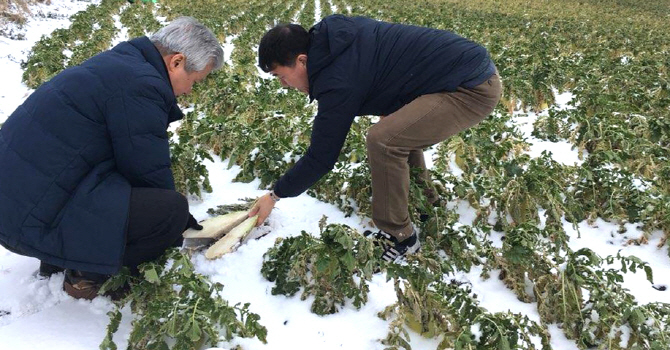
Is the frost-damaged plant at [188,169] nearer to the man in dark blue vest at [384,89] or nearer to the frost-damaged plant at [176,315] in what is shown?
the man in dark blue vest at [384,89]

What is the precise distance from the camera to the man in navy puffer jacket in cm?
207

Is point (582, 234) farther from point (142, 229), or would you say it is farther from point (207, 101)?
point (207, 101)

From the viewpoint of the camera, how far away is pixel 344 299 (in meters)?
2.50

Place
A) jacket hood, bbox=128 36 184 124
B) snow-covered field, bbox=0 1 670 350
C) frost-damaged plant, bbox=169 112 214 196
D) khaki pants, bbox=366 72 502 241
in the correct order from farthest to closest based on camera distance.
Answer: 1. frost-damaged plant, bbox=169 112 214 196
2. khaki pants, bbox=366 72 502 241
3. jacket hood, bbox=128 36 184 124
4. snow-covered field, bbox=0 1 670 350

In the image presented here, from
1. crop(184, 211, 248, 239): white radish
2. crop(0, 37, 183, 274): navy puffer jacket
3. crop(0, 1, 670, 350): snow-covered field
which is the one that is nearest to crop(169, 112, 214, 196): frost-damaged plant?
crop(0, 1, 670, 350): snow-covered field

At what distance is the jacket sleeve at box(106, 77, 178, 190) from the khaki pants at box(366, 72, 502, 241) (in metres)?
1.14

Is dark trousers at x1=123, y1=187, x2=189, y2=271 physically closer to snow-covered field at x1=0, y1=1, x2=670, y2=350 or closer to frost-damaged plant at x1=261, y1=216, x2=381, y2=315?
snow-covered field at x1=0, y1=1, x2=670, y2=350

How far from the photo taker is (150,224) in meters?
2.29

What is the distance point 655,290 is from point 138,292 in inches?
115

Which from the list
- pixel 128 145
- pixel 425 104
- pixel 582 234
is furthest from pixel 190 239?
pixel 582 234

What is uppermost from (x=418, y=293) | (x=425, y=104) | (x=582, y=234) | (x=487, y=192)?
(x=425, y=104)

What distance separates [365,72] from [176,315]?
1.58m

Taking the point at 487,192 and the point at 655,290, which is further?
the point at 487,192

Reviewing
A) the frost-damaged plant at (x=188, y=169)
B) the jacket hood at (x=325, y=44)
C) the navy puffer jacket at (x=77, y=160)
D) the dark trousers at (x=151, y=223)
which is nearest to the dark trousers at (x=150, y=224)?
the dark trousers at (x=151, y=223)
